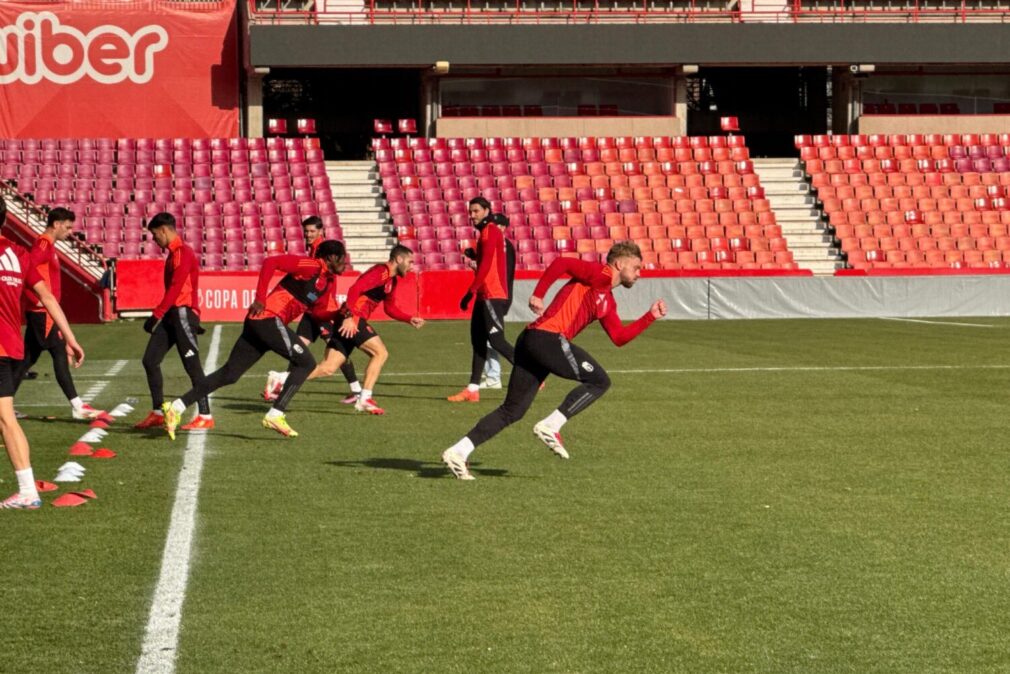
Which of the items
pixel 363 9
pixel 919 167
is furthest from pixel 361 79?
pixel 919 167

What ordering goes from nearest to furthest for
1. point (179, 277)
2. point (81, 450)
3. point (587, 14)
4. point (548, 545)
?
point (548, 545), point (81, 450), point (179, 277), point (587, 14)

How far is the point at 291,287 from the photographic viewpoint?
12555 millimetres

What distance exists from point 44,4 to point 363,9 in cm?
918

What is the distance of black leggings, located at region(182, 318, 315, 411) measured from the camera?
12156 millimetres

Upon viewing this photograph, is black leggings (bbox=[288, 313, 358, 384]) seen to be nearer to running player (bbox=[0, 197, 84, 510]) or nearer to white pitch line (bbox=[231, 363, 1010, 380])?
white pitch line (bbox=[231, 363, 1010, 380])

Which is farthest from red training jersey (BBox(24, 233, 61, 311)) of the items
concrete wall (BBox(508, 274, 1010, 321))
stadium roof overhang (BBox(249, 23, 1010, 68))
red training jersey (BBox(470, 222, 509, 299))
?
stadium roof overhang (BBox(249, 23, 1010, 68))

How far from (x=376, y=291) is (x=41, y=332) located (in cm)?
323

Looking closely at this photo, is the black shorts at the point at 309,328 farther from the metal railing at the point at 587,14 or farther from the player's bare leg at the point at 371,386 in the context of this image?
the metal railing at the point at 587,14

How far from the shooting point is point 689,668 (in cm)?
550

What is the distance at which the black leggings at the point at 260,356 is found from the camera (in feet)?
39.9

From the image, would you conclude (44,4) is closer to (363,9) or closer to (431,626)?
(363,9)

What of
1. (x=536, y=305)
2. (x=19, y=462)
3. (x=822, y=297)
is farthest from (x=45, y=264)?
(x=822, y=297)

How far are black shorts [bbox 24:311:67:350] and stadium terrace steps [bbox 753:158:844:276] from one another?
1080 inches

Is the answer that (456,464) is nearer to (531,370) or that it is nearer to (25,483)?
(531,370)
